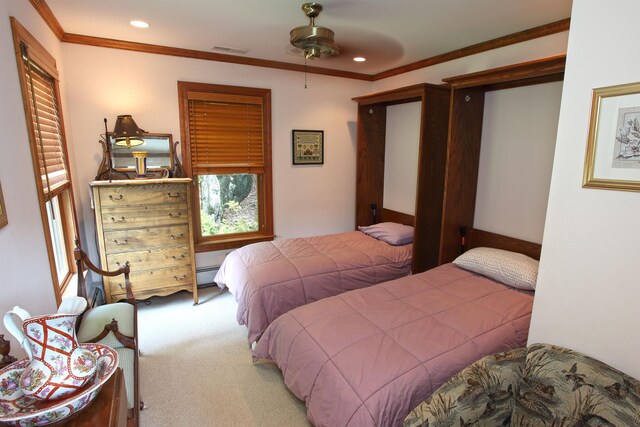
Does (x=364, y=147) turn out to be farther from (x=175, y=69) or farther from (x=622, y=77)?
(x=622, y=77)

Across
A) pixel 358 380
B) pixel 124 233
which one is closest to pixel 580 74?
pixel 358 380

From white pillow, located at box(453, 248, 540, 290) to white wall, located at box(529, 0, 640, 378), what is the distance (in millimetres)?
1018

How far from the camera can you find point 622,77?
1284 millimetres

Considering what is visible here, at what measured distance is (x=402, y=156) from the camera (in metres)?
4.18

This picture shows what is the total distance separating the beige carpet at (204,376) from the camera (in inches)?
82.8

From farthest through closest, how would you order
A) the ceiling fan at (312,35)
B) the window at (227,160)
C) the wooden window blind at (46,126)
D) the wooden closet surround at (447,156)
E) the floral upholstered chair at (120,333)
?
the window at (227,160) → the wooden closet surround at (447,156) → the ceiling fan at (312,35) → the wooden window blind at (46,126) → the floral upholstered chair at (120,333)

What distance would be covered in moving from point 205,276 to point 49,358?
3.24 metres

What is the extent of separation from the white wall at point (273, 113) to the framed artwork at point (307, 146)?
0.07 m

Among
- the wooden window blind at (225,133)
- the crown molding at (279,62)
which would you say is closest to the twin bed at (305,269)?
the wooden window blind at (225,133)

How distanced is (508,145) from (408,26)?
136 cm

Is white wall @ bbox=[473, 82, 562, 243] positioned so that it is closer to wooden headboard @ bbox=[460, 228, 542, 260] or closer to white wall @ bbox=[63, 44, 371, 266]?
wooden headboard @ bbox=[460, 228, 542, 260]

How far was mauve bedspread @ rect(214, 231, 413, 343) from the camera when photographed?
2631 millimetres

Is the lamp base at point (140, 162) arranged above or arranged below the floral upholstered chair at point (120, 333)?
above

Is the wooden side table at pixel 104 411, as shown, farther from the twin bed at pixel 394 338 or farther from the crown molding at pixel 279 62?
the crown molding at pixel 279 62
